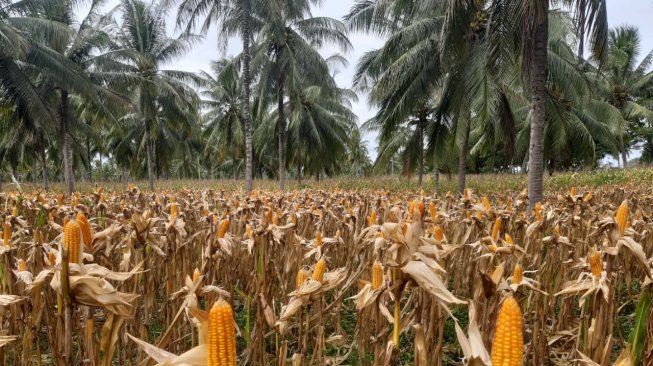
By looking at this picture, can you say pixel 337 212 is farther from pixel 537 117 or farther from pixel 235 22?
pixel 235 22

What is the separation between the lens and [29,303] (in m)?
2.86

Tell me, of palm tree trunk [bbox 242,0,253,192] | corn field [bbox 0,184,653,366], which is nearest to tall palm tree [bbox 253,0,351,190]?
palm tree trunk [bbox 242,0,253,192]

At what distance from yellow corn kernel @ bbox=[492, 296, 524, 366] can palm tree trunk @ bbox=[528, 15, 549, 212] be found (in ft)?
22.5

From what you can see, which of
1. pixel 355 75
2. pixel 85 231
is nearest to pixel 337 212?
pixel 85 231

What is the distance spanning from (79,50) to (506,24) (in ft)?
61.6

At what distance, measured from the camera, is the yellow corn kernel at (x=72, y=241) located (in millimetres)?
1469

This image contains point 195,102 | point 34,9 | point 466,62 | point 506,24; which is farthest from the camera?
point 195,102

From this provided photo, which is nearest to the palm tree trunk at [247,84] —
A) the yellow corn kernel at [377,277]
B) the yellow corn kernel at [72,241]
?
the yellow corn kernel at [377,277]

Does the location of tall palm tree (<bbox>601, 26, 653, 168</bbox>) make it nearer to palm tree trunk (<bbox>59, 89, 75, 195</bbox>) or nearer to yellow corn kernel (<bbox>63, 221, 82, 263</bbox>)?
palm tree trunk (<bbox>59, 89, 75, 195</bbox>)

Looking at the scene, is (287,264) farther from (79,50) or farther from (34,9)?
(79,50)

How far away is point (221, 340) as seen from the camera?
3.32 feet

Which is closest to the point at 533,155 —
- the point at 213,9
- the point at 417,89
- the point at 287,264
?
the point at 287,264

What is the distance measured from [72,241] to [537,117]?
7.71 m

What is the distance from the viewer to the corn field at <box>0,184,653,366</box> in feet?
4.75
